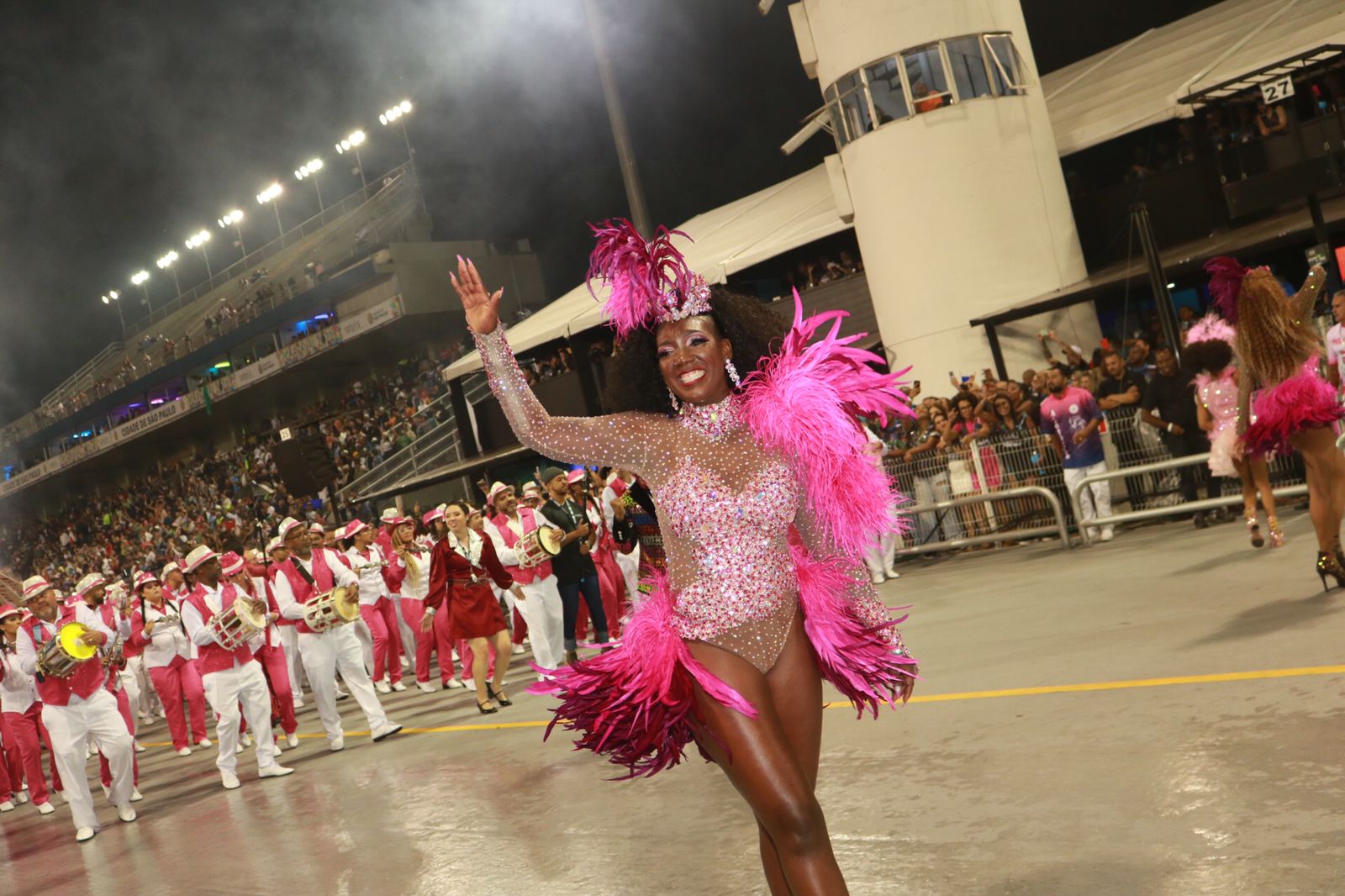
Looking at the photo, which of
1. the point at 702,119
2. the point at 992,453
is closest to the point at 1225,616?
the point at 992,453

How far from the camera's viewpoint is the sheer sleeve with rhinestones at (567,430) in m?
3.82

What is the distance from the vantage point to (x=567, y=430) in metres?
3.85

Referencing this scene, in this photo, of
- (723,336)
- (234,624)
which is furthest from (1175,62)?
(723,336)

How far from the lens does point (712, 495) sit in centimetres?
366

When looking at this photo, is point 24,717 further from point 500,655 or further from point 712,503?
point 712,503

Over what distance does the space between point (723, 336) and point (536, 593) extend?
8345 mm

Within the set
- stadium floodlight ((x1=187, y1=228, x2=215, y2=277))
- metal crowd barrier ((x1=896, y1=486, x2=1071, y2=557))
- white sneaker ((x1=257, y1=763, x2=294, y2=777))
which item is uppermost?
stadium floodlight ((x1=187, y1=228, x2=215, y2=277))

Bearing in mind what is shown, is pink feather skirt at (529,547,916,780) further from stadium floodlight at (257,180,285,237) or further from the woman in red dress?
stadium floodlight at (257,180,285,237)

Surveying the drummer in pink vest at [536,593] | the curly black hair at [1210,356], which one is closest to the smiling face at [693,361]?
the curly black hair at [1210,356]

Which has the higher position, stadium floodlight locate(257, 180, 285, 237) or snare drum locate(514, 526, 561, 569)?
stadium floodlight locate(257, 180, 285, 237)

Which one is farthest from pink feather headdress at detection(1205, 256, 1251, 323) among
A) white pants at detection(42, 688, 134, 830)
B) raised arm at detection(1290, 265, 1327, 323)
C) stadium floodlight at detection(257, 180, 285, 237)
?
stadium floodlight at detection(257, 180, 285, 237)

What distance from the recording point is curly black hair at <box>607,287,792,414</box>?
3.96 m

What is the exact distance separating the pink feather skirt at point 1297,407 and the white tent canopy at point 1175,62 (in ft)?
28.7

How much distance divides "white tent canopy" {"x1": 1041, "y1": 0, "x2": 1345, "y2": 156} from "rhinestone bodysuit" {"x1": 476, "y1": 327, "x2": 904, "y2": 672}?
527 inches
